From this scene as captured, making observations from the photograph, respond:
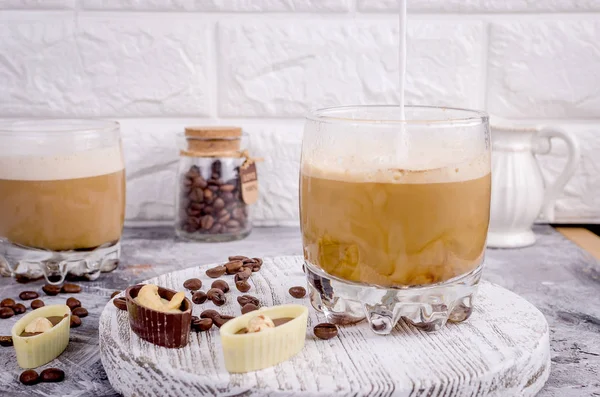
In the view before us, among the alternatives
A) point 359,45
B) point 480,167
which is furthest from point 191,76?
point 480,167

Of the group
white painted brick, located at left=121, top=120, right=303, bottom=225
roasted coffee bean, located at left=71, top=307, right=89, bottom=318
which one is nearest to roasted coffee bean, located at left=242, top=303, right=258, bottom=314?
roasted coffee bean, located at left=71, top=307, right=89, bottom=318

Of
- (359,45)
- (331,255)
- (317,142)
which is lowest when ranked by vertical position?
(331,255)

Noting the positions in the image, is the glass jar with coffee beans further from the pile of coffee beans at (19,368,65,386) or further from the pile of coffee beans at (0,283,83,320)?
the pile of coffee beans at (19,368,65,386)

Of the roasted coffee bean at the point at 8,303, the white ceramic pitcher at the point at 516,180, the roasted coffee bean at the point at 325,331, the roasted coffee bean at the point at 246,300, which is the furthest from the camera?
the white ceramic pitcher at the point at 516,180

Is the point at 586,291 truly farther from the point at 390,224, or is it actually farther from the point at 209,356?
the point at 209,356

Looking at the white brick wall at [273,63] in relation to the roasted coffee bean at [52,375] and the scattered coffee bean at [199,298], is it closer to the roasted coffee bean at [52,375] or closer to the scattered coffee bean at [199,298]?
the scattered coffee bean at [199,298]

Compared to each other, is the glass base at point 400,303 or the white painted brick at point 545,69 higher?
the white painted brick at point 545,69

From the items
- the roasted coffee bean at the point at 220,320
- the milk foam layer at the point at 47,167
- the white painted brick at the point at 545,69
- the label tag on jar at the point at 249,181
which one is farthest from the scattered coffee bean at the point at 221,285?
the white painted brick at the point at 545,69

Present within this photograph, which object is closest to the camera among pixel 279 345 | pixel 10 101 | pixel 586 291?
pixel 279 345
